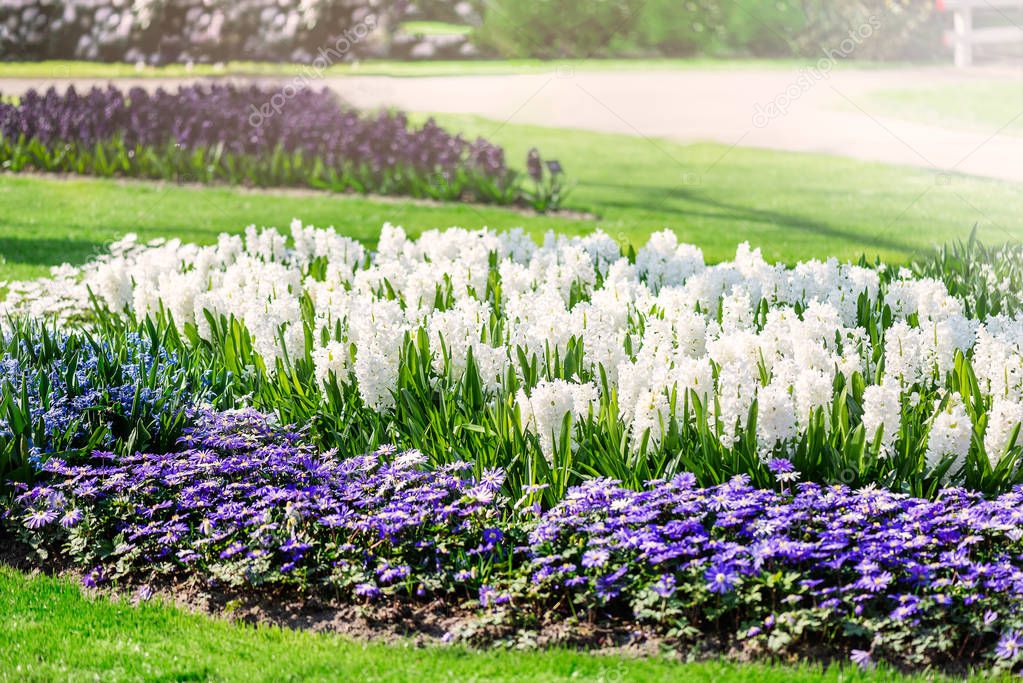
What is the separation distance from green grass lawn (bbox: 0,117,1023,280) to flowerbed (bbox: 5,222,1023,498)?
4080 mm

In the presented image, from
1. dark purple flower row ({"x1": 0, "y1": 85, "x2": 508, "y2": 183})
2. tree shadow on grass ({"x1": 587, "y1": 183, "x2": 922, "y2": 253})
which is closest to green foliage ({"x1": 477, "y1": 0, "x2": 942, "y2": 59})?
tree shadow on grass ({"x1": 587, "y1": 183, "x2": 922, "y2": 253})

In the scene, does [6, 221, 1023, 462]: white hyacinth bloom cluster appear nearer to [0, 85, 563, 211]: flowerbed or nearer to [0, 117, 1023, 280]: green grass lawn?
[0, 117, 1023, 280]: green grass lawn

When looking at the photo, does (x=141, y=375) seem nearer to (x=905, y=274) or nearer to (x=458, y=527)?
(x=458, y=527)

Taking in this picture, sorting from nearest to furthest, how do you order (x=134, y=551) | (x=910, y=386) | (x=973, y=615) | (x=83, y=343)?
1. (x=973, y=615)
2. (x=134, y=551)
3. (x=910, y=386)
4. (x=83, y=343)

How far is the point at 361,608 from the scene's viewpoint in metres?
4.28

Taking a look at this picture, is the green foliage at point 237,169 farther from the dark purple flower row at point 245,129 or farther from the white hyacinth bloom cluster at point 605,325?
the white hyacinth bloom cluster at point 605,325

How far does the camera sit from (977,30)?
2498 cm

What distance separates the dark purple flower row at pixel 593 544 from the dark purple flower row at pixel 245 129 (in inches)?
339

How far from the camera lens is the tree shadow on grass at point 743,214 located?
1214 cm

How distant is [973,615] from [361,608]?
6.73ft

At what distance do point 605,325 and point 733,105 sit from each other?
1574 centimetres

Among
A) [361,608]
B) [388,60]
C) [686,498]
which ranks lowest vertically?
[361,608]

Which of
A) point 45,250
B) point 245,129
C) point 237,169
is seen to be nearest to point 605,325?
point 45,250

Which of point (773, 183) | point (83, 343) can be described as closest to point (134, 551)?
point (83, 343)
